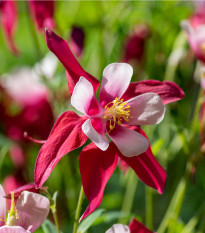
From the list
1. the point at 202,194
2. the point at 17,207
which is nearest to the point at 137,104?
the point at 17,207

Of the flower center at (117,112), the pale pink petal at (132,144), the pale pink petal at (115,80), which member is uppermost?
the pale pink petal at (115,80)

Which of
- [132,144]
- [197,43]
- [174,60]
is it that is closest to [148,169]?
[132,144]

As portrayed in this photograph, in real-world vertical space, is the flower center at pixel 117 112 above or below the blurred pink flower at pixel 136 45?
above

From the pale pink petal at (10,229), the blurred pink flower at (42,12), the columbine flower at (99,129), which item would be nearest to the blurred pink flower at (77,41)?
the blurred pink flower at (42,12)

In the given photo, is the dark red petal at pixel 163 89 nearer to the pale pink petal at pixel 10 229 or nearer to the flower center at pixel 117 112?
the flower center at pixel 117 112

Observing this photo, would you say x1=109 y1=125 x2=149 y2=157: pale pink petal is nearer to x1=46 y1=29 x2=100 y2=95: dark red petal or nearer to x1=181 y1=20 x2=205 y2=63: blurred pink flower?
x1=46 y1=29 x2=100 y2=95: dark red petal

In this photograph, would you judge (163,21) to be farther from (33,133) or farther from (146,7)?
(33,133)
